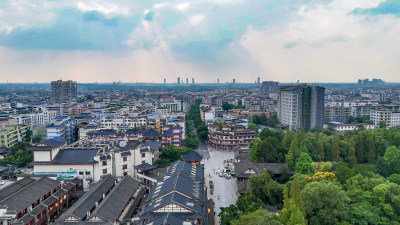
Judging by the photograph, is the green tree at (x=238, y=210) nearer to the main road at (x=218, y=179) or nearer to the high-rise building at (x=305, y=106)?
the main road at (x=218, y=179)

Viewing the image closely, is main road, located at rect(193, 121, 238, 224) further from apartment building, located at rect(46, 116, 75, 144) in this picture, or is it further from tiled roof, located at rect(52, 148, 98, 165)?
apartment building, located at rect(46, 116, 75, 144)

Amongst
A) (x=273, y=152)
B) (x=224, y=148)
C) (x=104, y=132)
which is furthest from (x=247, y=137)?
(x=104, y=132)

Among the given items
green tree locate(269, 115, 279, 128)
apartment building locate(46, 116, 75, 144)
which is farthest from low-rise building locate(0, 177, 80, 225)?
green tree locate(269, 115, 279, 128)

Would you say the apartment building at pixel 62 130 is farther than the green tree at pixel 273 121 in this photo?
No

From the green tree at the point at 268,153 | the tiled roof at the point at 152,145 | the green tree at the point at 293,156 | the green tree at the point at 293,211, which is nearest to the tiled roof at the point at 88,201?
the tiled roof at the point at 152,145

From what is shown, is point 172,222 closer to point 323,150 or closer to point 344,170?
point 344,170

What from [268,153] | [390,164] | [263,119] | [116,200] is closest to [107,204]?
[116,200]
